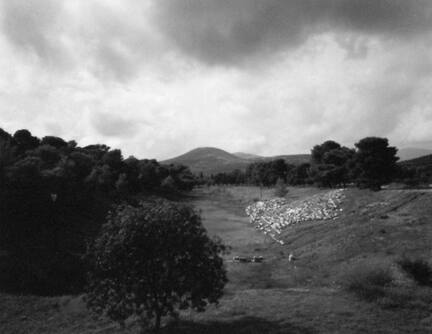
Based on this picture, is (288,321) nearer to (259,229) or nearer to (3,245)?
(3,245)

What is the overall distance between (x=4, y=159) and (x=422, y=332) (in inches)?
1521

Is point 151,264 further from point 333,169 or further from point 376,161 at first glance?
point 333,169

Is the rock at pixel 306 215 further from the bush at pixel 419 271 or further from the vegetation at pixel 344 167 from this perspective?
the bush at pixel 419 271

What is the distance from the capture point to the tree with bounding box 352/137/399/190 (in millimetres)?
52031

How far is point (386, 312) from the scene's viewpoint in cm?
1480

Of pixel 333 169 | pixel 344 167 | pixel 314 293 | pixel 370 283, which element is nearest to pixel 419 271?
pixel 370 283

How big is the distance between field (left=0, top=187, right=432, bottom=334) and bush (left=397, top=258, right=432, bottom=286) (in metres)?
0.46

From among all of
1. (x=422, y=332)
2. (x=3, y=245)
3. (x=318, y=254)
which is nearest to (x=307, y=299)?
(x=422, y=332)

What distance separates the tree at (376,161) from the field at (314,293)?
39.1ft

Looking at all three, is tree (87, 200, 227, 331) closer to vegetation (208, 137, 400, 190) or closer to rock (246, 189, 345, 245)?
rock (246, 189, 345, 245)

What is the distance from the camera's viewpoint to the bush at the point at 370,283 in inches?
655

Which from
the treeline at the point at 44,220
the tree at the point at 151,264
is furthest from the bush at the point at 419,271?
the treeline at the point at 44,220

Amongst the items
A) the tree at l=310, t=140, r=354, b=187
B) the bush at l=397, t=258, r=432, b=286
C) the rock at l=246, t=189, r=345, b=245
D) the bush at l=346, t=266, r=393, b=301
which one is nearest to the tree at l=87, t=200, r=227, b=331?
the bush at l=346, t=266, r=393, b=301

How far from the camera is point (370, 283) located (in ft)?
59.0
